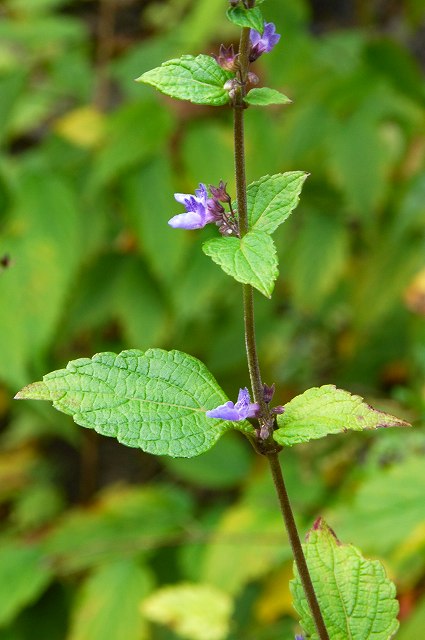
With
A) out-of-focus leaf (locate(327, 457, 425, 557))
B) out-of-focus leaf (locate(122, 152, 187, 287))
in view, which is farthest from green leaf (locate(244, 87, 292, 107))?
out-of-focus leaf (locate(122, 152, 187, 287))

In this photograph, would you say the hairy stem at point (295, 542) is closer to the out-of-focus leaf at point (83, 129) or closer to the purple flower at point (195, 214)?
the purple flower at point (195, 214)

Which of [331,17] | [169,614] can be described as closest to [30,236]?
[169,614]

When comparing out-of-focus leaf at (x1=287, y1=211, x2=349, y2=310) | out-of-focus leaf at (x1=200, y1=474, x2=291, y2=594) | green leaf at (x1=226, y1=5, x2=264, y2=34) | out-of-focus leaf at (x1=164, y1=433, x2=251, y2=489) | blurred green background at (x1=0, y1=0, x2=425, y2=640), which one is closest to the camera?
green leaf at (x1=226, y1=5, x2=264, y2=34)

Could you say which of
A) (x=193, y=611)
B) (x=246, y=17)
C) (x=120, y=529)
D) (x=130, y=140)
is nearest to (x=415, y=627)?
(x=193, y=611)

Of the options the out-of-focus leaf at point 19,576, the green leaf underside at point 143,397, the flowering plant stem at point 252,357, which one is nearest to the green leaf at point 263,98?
the flowering plant stem at point 252,357

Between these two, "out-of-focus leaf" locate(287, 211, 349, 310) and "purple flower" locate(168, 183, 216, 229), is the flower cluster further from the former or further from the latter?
"out-of-focus leaf" locate(287, 211, 349, 310)

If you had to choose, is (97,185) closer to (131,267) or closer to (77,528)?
(131,267)

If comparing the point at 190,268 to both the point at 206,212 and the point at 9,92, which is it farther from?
the point at 206,212
